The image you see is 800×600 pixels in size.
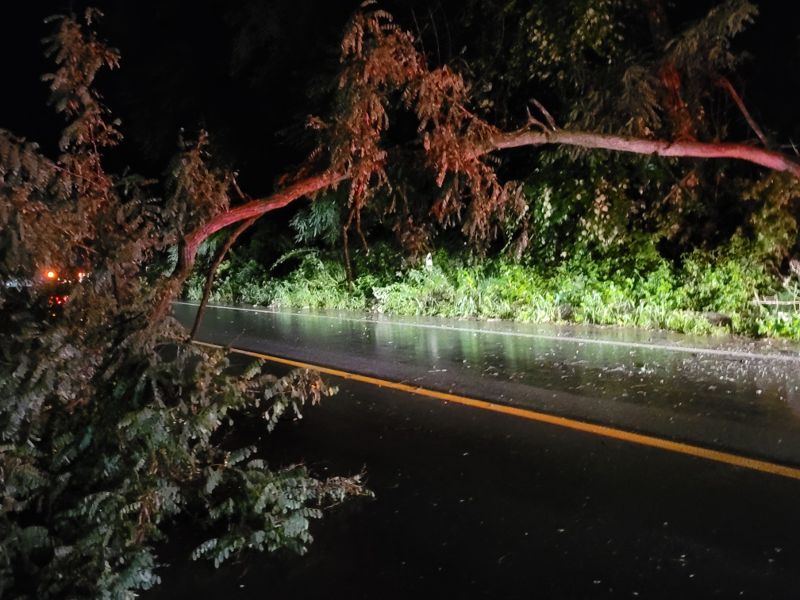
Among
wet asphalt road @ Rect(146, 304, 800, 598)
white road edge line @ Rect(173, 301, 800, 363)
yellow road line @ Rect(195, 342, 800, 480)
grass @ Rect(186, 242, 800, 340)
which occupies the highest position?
grass @ Rect(186, 242, 800, 340)

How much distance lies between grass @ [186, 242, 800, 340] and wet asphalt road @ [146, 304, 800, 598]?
656 cm

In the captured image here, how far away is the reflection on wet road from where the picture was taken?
7.23m

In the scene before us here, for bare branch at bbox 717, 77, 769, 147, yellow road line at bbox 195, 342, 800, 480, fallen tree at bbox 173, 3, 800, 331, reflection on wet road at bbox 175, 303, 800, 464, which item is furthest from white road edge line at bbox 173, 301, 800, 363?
bare branch at bbox 717, 77, 769, 147

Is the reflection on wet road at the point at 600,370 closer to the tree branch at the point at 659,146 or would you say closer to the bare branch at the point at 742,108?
the tree branch at the point at 659,146

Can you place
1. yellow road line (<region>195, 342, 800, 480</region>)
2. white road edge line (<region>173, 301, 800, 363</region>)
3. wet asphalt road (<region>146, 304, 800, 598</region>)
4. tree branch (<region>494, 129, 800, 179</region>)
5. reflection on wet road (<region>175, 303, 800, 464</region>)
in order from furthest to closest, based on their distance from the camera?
tree branch (<region>494, 129, 800, 179</region>)
white road edge line (<region>173, 301, 800, 363</region>)
reflection on wet road (<region>175, 303, 800, 464</region>)
yellow road line (<region>195, 342, 800, 480</region>)
wet asphalt road (<region>146, 304, 800, 598</region>)

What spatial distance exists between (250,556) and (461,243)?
15173 millimetres

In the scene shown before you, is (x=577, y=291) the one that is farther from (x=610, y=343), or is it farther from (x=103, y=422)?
(x=103, y=422)

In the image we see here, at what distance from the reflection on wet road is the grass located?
87 cm

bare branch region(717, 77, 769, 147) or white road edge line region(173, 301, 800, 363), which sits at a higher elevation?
bare branch region(717, 77, 769, 147)

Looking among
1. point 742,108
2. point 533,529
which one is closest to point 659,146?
point 742,108

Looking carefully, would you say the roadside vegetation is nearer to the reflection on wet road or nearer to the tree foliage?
the reflection on wet road

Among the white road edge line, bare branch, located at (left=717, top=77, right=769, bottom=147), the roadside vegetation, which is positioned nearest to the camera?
the white road edge line

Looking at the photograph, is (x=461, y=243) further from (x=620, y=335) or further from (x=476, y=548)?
(x=476, y=548)

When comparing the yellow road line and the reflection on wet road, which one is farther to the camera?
the reflection on wet road
